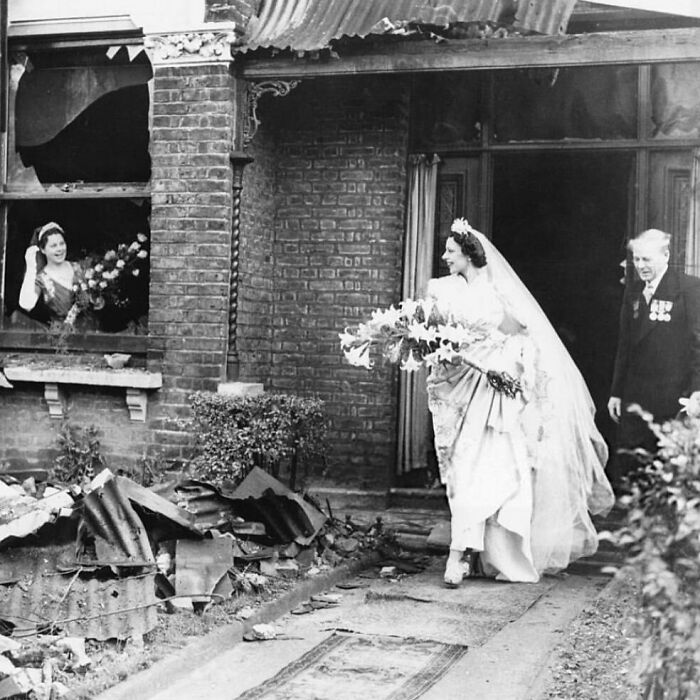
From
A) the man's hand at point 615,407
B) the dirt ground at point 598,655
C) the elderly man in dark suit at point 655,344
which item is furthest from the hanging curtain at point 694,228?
the dirt ground at point 598,655

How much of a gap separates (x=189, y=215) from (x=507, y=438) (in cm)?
338

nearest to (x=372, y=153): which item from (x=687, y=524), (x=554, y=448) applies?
(x=554, y=448)

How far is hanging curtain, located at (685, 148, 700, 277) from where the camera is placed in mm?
9883

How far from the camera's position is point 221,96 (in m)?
9.95

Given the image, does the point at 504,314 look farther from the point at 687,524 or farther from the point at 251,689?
the point at 687,524

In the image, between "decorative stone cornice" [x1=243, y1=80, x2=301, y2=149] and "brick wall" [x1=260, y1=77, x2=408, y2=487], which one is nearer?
"decorative stone cornice" [x1=243, y1=80, x2=301, y2=149]

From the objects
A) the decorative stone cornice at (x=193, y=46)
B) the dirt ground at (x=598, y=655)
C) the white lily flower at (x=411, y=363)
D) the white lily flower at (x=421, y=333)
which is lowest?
the dirt ground at (x=598, y=655)

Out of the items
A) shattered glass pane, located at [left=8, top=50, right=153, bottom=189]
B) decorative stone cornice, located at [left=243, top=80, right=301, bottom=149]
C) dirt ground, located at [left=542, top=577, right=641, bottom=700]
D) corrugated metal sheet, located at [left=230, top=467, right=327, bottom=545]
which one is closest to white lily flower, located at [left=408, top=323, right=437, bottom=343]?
corrugated metal sheet, located at [left=230, top=467, right=327, bottom=545]

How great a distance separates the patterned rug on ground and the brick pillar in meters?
3.55

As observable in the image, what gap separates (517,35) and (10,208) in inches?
190

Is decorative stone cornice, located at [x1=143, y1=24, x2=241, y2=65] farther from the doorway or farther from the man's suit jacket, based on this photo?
the man's suit jacket

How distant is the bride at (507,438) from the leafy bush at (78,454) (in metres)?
3.22

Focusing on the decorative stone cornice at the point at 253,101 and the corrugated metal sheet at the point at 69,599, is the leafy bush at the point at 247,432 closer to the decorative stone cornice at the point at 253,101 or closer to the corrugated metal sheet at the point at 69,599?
the decorative stone cornice at the point at 253,101

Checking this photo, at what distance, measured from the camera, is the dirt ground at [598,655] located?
5.90 m
